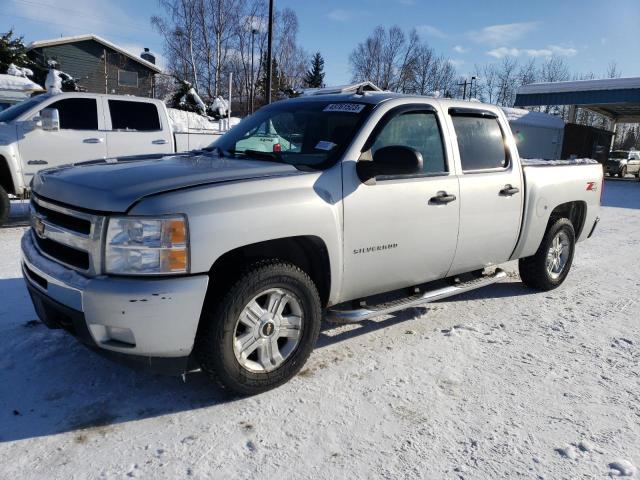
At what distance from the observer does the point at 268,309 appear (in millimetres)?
2971

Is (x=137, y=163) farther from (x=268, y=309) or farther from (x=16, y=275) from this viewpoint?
(x=16, y=275)

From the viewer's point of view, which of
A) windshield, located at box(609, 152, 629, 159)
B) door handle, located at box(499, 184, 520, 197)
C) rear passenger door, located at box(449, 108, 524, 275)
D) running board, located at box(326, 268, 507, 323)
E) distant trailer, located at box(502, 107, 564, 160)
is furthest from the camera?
windshield, located at box(609, 152, 629, 159)

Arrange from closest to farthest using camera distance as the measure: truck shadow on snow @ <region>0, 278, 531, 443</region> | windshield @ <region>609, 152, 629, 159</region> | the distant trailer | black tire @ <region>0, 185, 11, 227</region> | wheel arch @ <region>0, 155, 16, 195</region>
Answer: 1. truck shadow on snow @ <region>0, 278, 531, 443</region>
2. black tire @ <region>0, 185, 11, 227</region>
3. wheel arch @ <region>0, 155, 16, 195</region>
4. the distant trailer
5. windshield @ <region>609, 152, 629, 159</region>

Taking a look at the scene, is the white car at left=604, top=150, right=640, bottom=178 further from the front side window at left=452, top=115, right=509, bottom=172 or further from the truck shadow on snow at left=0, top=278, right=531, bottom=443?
the truck shadow on snow at left=0, top=278, right=531, bottom=443

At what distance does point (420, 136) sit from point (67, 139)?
636 cm

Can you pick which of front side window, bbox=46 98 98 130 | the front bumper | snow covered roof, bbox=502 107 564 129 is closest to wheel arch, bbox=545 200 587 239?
the front bumper

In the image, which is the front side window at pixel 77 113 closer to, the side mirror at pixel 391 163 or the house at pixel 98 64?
the side mirror at pixel 391 163

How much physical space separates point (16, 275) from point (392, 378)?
13.1ft

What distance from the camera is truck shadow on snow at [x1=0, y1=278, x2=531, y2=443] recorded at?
8.75 feet

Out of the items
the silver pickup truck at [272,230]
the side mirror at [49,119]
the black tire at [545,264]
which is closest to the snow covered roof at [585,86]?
the black tire at [545,264]

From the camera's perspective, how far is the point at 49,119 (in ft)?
24.1

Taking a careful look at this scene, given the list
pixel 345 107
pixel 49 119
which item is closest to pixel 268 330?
pixel 345 107

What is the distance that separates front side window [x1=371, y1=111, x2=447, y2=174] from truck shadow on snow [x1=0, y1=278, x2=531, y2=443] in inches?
63.4

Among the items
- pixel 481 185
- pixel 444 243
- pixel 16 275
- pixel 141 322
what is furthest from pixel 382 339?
pixel 16 275
